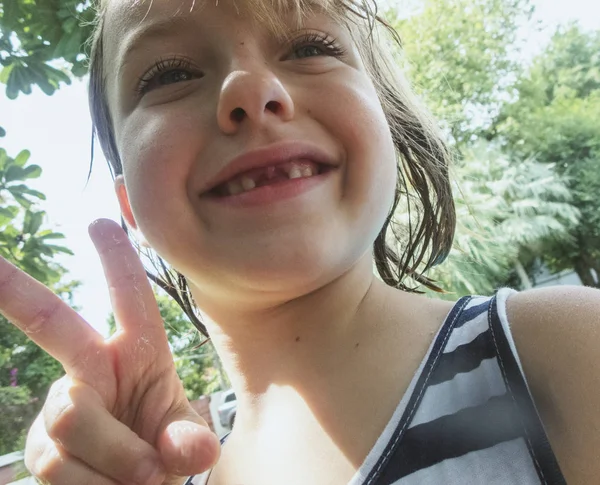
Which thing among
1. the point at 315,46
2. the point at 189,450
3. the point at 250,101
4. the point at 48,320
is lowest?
the point at 189,450

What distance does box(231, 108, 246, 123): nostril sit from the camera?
711mm

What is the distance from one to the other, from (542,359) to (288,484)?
40 centimetres

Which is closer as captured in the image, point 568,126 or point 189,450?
point 189,450

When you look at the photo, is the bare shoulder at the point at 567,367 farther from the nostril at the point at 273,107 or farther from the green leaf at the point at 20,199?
the green leaf at the point at 20,199

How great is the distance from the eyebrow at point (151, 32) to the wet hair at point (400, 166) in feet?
0.58

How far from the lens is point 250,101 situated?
0.69 meters

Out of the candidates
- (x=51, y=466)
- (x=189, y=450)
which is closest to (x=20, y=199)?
(x=51, y=466)

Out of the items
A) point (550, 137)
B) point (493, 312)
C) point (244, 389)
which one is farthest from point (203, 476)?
point (550, 137)

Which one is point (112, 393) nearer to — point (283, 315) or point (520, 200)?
point (283, 315)

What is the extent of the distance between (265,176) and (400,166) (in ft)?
1.91

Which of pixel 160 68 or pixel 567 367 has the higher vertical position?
pixel 160 68

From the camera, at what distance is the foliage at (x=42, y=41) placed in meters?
1.30

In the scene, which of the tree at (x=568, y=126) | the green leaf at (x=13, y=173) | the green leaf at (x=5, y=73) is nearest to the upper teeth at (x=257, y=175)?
the green leaf at (x=13, y=173)

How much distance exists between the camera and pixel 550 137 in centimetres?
988
